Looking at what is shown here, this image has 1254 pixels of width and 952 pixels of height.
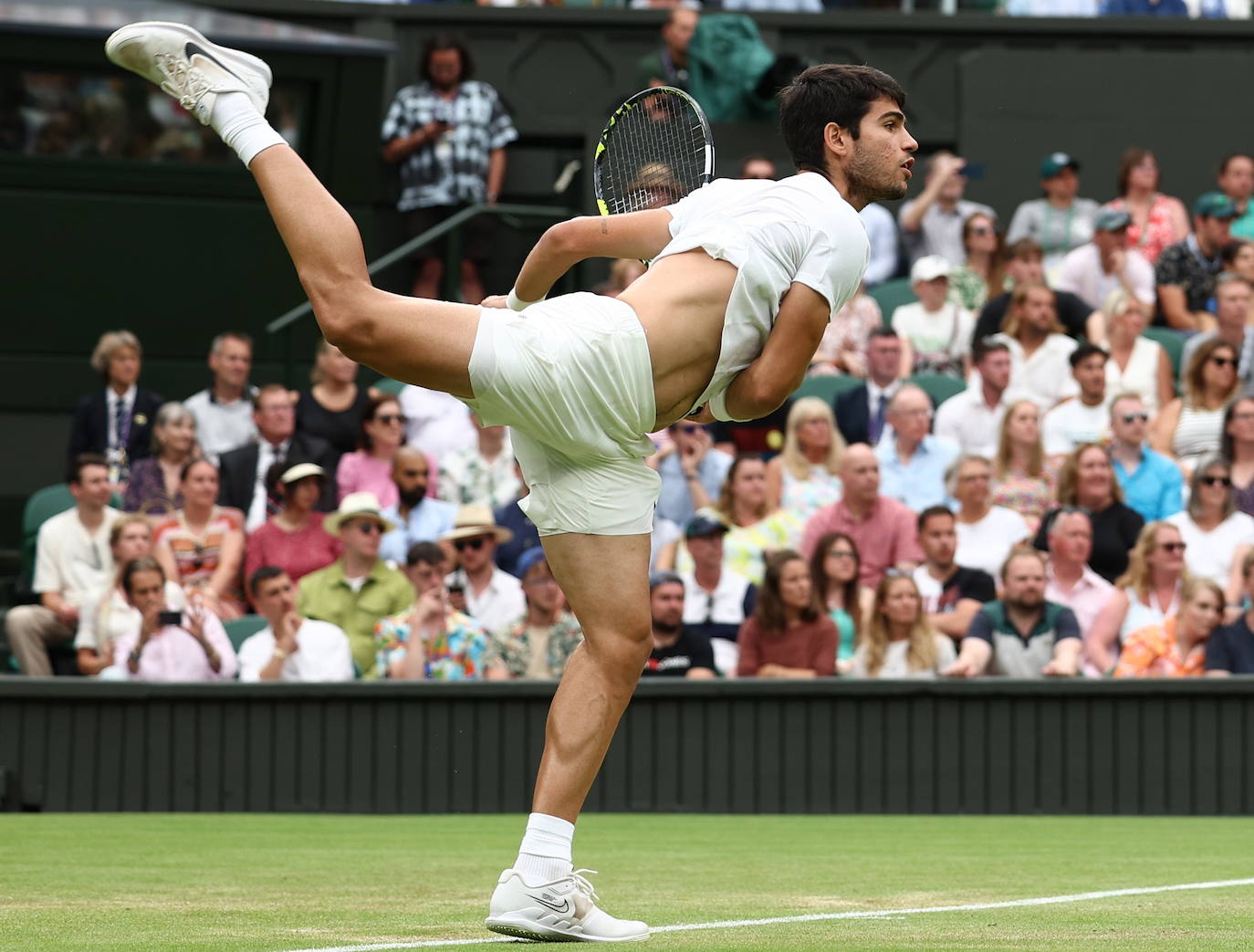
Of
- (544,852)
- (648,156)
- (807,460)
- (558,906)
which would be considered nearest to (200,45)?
(648,156)

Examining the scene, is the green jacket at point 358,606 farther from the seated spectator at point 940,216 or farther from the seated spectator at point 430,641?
the seated spectator at point 940,216

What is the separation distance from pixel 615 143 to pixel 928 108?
1047cm

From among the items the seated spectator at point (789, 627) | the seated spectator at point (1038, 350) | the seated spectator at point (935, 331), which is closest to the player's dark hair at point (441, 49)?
the seated spectator at point (935, 331)

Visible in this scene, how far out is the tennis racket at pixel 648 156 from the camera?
6.16m

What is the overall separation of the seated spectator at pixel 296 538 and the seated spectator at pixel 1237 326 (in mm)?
5088

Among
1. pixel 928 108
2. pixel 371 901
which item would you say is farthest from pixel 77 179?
pixel 371 901

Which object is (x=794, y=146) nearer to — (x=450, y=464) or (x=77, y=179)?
(x=450, y=464)

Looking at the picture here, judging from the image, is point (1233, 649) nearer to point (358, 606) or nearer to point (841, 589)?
point (841, 589)

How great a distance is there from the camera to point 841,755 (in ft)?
33.6

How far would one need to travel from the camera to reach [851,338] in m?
13.7

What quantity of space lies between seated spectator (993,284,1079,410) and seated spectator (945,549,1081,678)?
2611 millimetres

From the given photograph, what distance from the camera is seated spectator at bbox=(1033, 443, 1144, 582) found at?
11273mm

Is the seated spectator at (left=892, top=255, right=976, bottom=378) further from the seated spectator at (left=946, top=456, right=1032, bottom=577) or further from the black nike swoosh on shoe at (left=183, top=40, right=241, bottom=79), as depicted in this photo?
the black nike swoosh on shoe at (left=183, top=40, right=241, bottom=79)

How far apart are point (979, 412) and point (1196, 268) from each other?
2679mm
